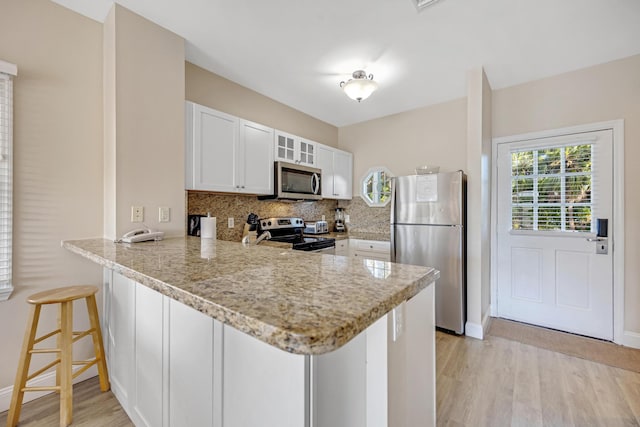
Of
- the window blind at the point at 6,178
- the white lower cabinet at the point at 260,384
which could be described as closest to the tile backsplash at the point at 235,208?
the window blind at the point at 6,178

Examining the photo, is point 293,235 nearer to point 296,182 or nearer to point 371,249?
point 296,182

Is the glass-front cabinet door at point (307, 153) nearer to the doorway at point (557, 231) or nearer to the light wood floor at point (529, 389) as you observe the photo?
the doorway at point (557, 231)

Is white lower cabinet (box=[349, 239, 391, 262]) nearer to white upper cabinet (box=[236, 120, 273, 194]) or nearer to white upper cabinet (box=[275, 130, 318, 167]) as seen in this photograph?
white upper cabinet (box=[275, 130, 318, 167])

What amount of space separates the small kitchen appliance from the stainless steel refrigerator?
1.31 meters

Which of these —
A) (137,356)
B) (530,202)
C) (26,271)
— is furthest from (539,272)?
(26,271)

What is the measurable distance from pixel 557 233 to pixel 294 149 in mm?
2991

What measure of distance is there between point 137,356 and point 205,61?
243 centimetres

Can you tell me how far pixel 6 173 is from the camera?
5.17ft

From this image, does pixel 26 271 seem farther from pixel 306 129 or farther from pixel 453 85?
pixel 453 85

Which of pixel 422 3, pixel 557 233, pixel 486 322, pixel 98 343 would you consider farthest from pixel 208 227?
pixel 557 233

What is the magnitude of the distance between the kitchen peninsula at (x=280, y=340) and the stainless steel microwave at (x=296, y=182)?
5.73 feet

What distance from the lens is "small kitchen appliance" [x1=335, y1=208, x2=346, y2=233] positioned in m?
4.31

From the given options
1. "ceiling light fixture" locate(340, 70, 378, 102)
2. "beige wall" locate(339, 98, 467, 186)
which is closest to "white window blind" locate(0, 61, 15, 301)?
"ceiling light fixture" locate(340, 70, 378, 102)

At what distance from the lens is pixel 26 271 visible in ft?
5.52
